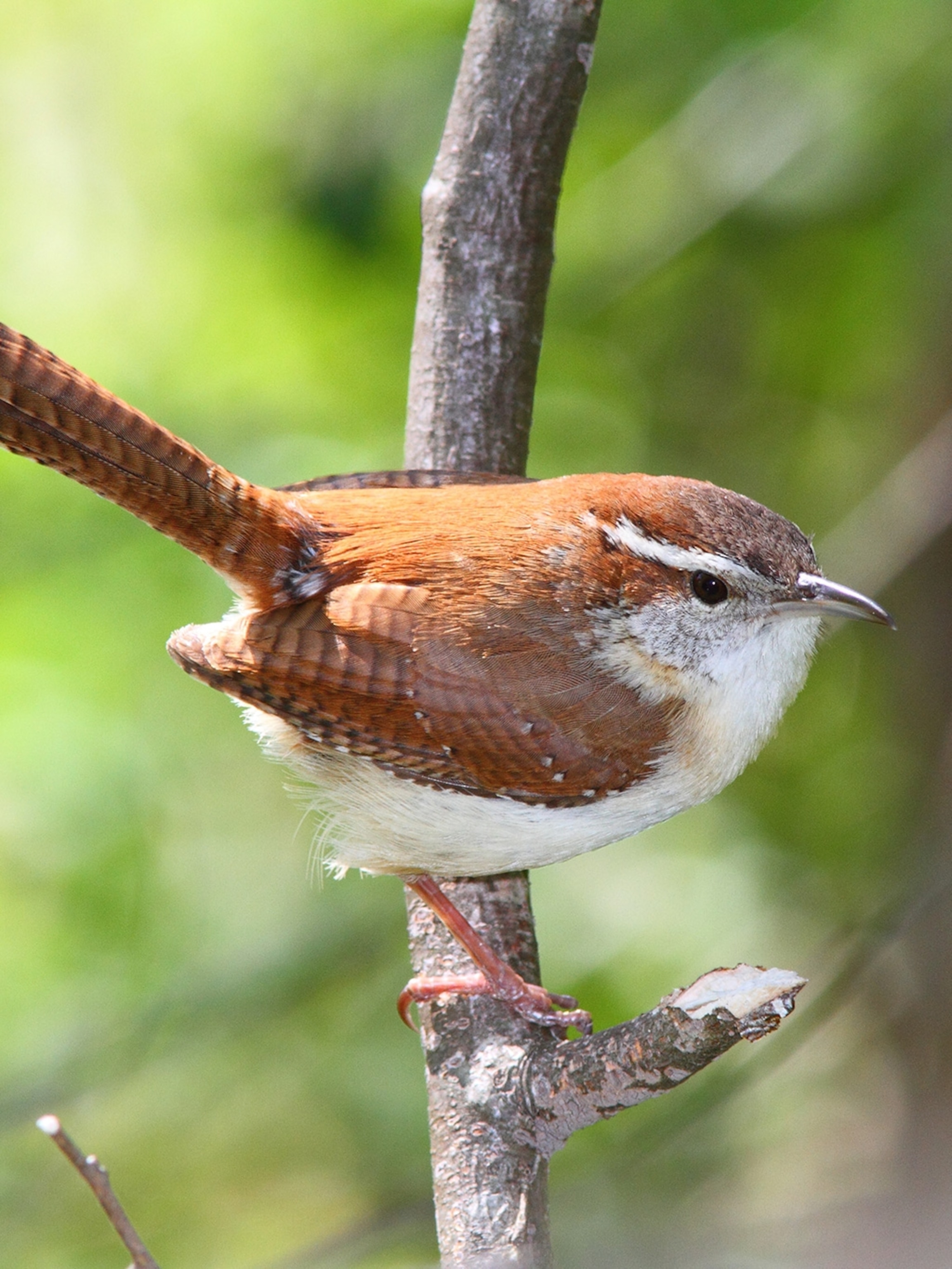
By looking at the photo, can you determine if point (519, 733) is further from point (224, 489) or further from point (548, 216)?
point (548, 216)

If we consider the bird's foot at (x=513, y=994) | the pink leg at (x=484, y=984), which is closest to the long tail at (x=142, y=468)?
the pink leg at (x=484, y=984)

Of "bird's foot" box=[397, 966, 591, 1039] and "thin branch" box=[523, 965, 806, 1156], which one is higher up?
"bird's foot" box=[397, 966, 591, 1039]

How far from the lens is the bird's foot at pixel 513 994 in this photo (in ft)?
9.32

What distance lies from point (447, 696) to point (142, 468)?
2.57 feet

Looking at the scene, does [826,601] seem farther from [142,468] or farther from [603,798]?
[142,468]

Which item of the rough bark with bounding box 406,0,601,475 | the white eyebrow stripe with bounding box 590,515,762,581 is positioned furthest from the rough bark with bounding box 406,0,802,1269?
the white eyebrow stripe with bounding box 590,515,762,581

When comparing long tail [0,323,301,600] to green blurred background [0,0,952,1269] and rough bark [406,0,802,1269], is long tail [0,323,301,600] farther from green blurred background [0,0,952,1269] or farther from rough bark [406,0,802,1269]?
green blurred background [0,0,952,1269]

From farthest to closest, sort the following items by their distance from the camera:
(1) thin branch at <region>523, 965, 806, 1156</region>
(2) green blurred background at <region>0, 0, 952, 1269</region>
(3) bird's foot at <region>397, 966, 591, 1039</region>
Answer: (2) green blurred background at <region>0, 0, 952, 1269</region>, (3) bird's foot at <region>397, 966, 591, 1039</region>, (1) thin branch at <region>523, 965, 806, 1156</region>

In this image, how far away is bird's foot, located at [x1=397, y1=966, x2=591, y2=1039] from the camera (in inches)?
112

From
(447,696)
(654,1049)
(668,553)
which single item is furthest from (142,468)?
(654,1049)

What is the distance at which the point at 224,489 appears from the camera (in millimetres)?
2744

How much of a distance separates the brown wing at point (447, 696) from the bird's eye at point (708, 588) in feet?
0.82

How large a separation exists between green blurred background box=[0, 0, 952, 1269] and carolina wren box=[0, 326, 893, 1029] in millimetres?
1033

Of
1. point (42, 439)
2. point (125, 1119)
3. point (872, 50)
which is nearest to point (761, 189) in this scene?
point (872, 50)
